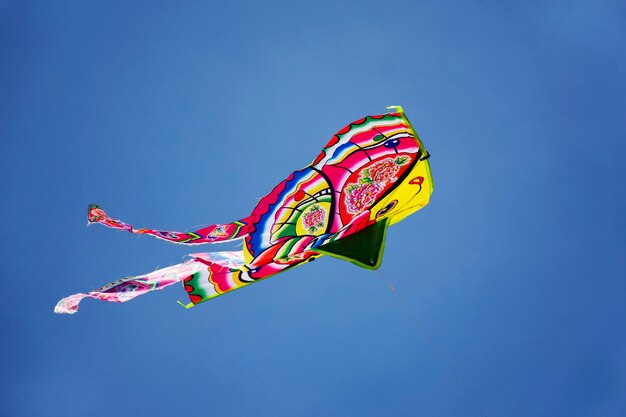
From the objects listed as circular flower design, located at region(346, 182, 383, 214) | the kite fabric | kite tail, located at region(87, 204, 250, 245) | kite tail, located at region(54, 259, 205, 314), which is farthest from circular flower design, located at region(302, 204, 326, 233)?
kite tail, located at region(54, 259, 205, 314)

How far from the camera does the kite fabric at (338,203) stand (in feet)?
30.2

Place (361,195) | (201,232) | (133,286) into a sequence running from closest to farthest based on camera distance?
1. (133,286)
2. (361,195)
3. (201,232)

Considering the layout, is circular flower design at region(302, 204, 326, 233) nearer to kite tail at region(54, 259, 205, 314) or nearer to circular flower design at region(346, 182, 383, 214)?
circular flower design at region(346, 182, 383, 214)

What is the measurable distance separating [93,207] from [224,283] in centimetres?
229

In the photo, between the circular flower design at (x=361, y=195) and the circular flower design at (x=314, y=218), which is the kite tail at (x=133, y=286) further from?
the circular flower design at (x=361, y=195)

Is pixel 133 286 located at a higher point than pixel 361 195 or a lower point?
higher

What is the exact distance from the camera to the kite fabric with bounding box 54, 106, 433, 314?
921cm

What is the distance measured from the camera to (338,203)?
9.51m

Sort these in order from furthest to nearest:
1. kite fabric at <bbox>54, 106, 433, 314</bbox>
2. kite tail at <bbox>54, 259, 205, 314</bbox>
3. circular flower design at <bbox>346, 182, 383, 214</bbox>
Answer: circular flower design at <bbox>346, 182, 383, 214</bbox>
kite fabric at <bbox>54, 106, 433, 314</bbox>
kite tail at <bbox>54, 259, 205, 314</bbox>

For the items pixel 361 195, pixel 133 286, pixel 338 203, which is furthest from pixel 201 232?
pixel 361 195

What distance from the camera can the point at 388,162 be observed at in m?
9.38

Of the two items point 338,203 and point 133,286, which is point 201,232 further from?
point 338,203

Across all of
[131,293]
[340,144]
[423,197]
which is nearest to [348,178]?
[340,144]

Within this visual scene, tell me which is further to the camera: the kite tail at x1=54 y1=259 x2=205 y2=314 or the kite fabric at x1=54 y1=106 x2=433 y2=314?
the kite fabric at x1=54 y1=106 x2=433 y2=314
